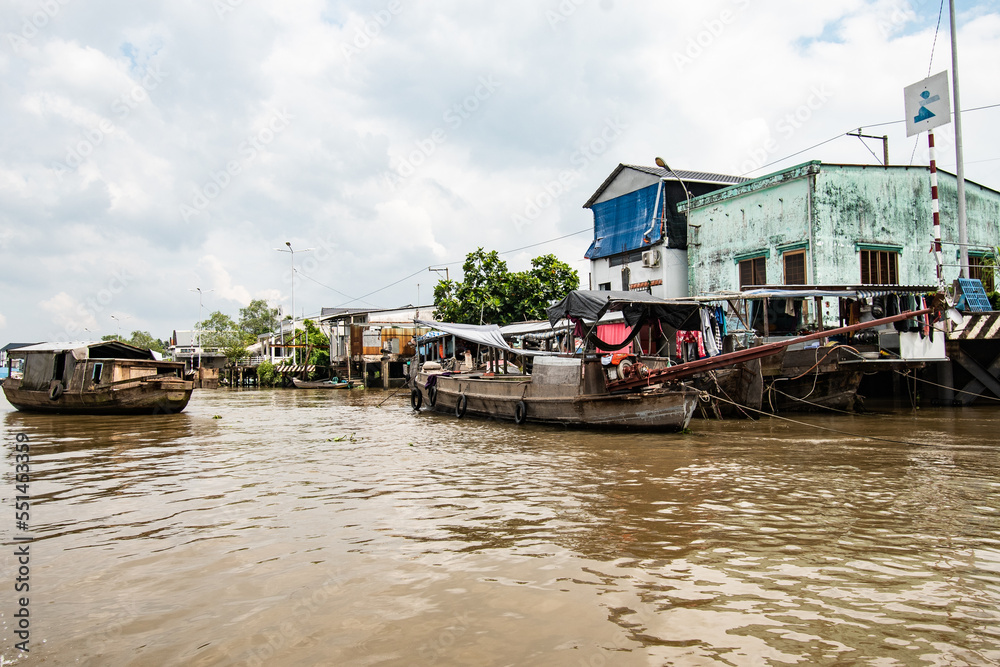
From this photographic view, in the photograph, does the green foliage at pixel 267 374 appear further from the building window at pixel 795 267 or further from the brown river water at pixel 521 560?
the brown river water at pixel 521 560

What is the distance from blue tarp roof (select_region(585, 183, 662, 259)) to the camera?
896 inches

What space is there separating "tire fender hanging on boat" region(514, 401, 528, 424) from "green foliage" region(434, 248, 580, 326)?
13733 millimetres

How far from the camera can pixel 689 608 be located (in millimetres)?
3594

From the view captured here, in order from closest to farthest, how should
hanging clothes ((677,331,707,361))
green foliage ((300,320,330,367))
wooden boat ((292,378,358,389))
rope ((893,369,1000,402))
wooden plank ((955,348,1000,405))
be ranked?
1. rope ((893,369,1000,402))
2. wooden plank ((955,348,1000,405))
3. hanging clothes ((677,331,707,361))
4. wooden boat ((292,378,358,389))
5. green foliage ((300,320,330,367))

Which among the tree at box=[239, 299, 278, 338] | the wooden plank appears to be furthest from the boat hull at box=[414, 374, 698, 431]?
the tree at box=[239, 299, 278, 338]

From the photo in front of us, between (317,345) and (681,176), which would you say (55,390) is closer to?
(681,176)

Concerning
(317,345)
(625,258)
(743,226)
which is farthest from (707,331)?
(317,345)

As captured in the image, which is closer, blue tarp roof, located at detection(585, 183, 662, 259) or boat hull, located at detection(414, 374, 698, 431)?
boat hull, located at detection(414, 374, 698, 431)

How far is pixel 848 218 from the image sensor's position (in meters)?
17.2

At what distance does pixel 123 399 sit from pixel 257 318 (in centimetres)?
6076

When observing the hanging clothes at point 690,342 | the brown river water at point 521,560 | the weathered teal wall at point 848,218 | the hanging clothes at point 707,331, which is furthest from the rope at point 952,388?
the brown river water at point 521,560

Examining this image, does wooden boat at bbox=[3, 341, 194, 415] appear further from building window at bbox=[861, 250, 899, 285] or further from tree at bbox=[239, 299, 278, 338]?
tree at bbox=[239, 299, 278, 338]

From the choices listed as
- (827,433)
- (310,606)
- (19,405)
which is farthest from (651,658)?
(19,405)

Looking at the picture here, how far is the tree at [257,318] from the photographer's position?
74125 millimetres
